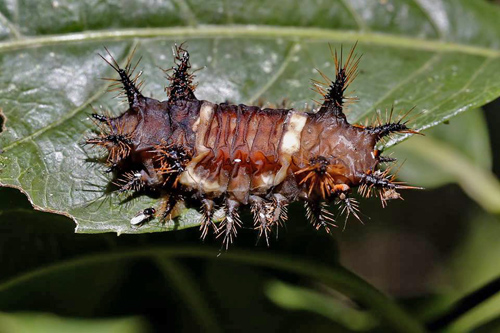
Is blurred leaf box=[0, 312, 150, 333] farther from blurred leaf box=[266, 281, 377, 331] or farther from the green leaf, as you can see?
the green leaf

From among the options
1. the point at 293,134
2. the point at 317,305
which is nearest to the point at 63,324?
the point at 317,305

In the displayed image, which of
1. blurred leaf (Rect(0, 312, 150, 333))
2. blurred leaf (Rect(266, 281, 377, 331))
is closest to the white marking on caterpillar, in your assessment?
blurred leaf (Rect(266, 281, 377, 331))

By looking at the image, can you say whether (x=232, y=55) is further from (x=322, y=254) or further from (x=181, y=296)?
(x=181, y=296)

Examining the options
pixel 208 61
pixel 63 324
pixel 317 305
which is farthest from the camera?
pixel 63 324

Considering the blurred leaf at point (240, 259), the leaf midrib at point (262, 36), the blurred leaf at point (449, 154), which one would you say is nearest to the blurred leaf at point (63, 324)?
the blurred leaf at point (240, 259)

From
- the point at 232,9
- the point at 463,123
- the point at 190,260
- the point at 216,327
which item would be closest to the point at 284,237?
the point at 190,260

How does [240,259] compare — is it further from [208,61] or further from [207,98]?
[208,61]

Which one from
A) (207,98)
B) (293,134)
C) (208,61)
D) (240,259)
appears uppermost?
(208,61)
